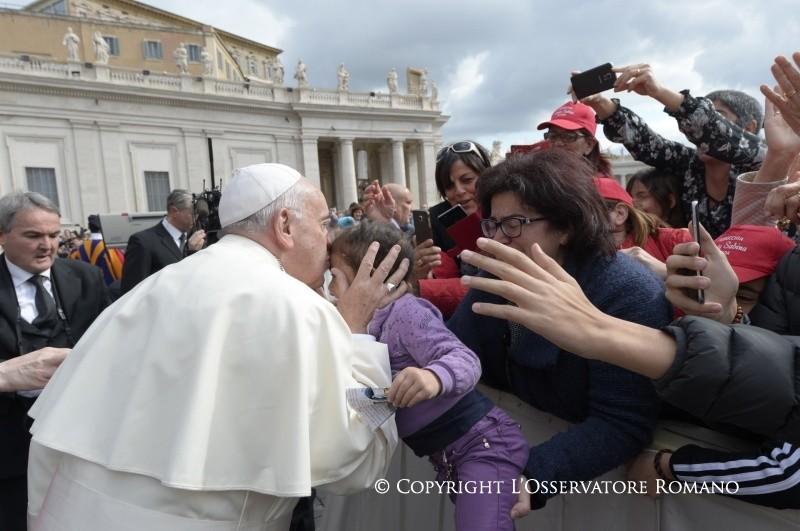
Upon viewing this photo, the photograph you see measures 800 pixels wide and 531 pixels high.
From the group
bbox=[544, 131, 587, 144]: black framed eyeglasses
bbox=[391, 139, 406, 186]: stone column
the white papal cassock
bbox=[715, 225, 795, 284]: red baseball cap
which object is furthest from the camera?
bbox=[391, 139, 406, 186]: stone column

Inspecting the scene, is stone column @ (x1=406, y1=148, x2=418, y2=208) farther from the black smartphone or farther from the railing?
the black smartphone

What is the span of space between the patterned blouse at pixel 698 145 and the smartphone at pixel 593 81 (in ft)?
1.05

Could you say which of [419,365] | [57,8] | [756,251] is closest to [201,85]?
[57,8]

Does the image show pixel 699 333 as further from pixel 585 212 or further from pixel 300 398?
pixel 300 398

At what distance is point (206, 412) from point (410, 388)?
58 centimetres

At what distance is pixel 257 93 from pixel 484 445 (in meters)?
38.0

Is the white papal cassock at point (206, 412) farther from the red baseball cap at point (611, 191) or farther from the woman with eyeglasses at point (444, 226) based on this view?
the red baseball cap at point (611, 191)

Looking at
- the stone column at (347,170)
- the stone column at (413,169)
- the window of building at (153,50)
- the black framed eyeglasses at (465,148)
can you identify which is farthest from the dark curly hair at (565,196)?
the window of building at (153,50)

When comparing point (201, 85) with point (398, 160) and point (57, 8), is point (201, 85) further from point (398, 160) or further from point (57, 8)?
point (57, 8)

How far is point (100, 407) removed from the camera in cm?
156

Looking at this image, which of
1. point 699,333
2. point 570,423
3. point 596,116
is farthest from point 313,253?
point 596,116

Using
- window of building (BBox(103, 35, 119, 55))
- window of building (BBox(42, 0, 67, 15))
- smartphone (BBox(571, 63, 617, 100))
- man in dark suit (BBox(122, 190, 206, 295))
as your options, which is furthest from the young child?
window of building (BBox(42, 0, 67, 15))

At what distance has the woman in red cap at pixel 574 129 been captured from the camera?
9.54 ft

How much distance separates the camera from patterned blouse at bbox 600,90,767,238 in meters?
2.72
